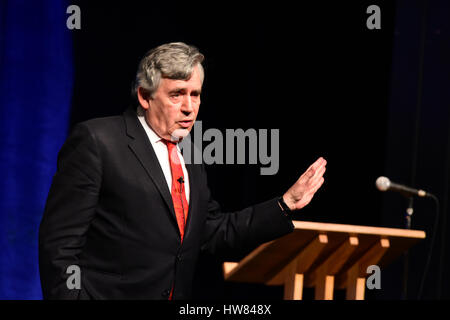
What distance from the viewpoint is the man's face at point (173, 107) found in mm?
2369

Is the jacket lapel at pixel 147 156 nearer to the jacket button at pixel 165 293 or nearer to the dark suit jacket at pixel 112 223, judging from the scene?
the dark suit jacket at pixel 112 223

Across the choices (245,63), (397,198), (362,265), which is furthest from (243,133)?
(362,265)

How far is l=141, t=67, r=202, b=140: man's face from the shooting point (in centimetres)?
237

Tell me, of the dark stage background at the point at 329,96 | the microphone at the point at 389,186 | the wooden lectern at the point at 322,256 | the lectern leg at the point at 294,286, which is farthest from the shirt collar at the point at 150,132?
the dark stage background at the point at 329,96

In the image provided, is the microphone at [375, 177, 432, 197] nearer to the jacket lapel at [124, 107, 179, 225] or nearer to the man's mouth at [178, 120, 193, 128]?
the man's mouth at [178, 120, 193, 128]

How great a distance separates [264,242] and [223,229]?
0.19m

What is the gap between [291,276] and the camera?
9.53 ft

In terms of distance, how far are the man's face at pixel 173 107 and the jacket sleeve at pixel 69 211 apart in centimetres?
31

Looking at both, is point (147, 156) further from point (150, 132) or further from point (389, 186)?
Result: point (389, 186)

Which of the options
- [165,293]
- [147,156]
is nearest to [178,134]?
[147,156]

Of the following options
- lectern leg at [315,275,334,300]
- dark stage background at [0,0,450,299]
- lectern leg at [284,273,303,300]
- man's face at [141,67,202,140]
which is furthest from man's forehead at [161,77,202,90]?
dark stage background at [0,0,450,299]

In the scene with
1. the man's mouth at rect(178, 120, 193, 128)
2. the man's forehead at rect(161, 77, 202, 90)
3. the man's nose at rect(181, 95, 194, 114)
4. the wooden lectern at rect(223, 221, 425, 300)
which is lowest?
the wooden lectern at rect(223, 221, 425, 300)

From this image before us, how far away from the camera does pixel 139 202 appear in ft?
7.24

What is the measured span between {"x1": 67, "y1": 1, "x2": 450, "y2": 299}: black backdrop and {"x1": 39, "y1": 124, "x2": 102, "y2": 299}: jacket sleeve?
2512 millimetres
